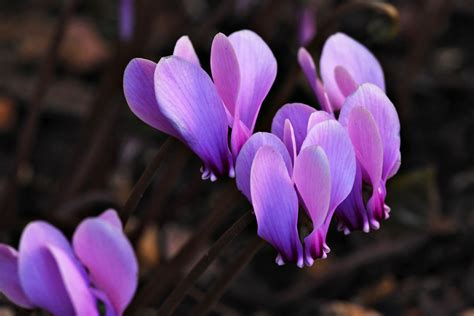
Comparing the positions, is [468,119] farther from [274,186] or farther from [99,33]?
[274,186]

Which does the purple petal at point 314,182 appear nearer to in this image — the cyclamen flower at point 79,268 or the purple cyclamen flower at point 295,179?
the purple cyclamen flower at point 295,179

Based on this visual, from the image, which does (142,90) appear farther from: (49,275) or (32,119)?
(32,119)

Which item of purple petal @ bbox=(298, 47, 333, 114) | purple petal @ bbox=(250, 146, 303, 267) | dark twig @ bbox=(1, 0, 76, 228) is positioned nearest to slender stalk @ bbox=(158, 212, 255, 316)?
purple petal @ bbox=(250, 146, 303, 267)

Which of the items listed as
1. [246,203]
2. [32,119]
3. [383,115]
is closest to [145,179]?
[383,115]

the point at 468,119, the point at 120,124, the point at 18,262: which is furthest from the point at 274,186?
the point at 468,119

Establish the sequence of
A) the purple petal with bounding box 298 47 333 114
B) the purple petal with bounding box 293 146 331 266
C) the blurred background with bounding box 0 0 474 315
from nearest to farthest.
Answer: the purple petal with bounding box 293 146 331 266 → the purple petal with bounding box 298 47 333 114 → the blurred background with bounding box 0 0 474 315

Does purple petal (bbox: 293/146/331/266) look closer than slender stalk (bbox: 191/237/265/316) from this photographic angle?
Yes

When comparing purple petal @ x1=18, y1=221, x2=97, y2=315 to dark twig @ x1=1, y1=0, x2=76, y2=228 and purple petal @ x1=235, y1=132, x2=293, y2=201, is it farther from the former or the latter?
dark twig @ x1=1, y1=0, x2=76, y2=228
